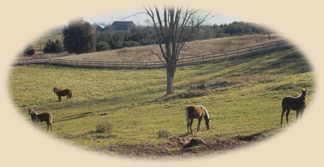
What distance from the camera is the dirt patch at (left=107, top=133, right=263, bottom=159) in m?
10.9

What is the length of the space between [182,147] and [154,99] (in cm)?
1720

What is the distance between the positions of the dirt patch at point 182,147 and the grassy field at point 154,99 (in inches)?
3.4

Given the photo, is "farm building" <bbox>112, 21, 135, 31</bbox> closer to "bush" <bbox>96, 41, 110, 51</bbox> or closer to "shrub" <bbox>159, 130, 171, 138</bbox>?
"bush" <bbox>96, 41, 110, 51</bbox>

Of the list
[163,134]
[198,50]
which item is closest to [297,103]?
[163,134]

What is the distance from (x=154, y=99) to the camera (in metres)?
28.8

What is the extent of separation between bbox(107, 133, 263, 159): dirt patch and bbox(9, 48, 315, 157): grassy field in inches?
3.4

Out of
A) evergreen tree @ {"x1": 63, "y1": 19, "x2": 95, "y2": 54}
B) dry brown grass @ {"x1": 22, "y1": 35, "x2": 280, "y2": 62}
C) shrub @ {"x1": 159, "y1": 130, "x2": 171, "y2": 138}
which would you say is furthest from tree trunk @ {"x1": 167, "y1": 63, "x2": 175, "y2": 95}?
evergreen tree @ {"x1": 63, "y1": 19, "x2": 95, "y2": 54}

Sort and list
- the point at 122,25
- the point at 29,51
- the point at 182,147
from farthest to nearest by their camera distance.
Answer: the point at 29,51
the point at 122,25
the point at 182,147

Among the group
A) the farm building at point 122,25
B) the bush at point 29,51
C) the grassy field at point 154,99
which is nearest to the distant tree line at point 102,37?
the bush at point 29,51

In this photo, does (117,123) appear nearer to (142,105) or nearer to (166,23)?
(142,105)

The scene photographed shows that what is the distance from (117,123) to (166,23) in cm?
1299

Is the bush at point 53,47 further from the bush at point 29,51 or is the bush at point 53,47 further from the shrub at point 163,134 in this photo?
the shrub at point 163,134

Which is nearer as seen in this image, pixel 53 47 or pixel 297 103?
pixel 297 103

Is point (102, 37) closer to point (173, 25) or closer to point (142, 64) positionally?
point (142, 64)
